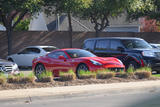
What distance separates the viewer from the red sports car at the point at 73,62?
14.3 m

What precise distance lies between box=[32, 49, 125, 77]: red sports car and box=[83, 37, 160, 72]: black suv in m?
1.52

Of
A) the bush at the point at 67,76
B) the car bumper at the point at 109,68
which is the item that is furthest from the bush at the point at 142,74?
the bush at the point at 67,76

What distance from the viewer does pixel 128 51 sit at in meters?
16.7

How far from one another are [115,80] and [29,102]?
450 centimetres

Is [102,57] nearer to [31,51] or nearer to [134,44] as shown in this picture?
[134,44]

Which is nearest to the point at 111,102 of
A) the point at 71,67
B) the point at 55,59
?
the point at 71,67

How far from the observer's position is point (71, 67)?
48.1ft

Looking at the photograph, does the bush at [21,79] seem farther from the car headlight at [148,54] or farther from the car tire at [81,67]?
the car headlight at [148,54]

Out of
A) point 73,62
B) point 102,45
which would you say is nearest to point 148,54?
point 102,45

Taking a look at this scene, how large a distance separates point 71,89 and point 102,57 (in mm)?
5333

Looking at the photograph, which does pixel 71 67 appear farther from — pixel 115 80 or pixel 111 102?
pixel 111 102

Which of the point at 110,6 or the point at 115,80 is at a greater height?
the point at 110,6

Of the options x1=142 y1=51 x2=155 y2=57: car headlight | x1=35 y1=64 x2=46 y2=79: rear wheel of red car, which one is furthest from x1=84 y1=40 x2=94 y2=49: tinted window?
x1=35 y1=64 x2=46 y2=79: rear wheel of red car

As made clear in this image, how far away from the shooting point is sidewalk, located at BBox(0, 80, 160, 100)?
10.3 meters
